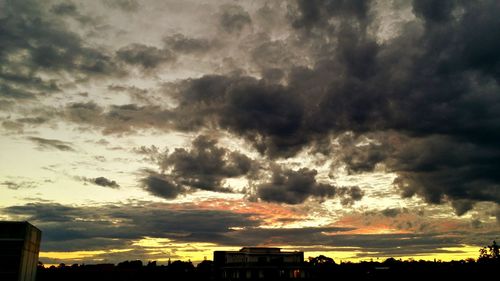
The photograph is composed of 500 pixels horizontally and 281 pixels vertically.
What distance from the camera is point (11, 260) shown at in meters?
98.0

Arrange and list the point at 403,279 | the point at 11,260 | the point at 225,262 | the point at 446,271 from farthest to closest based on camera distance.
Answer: the point at 446,271 → the point at 403,279 → the point at 225,262 → the point at 11,260

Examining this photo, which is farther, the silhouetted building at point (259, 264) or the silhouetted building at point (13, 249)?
the silhouetted building at point (259, 264)

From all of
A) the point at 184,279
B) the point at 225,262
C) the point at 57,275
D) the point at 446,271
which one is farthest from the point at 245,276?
the point at 446,271

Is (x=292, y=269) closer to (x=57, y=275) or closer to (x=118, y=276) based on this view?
(x=118, y=276)

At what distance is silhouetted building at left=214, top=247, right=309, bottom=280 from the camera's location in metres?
132

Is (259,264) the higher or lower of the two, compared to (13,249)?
lower

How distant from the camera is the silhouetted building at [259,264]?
434 ft

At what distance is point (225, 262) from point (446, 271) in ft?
411

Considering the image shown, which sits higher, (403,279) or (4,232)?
(4,232)

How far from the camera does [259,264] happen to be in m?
136

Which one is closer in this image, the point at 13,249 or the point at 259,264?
the point at 13,249

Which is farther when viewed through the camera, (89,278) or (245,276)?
(89,278)

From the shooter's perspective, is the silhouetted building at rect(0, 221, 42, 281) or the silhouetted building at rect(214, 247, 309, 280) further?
the silhouetted building at rect(214, 247, 309, 280)

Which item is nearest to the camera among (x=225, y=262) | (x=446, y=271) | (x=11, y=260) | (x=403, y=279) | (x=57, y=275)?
(x=11, y=260)
